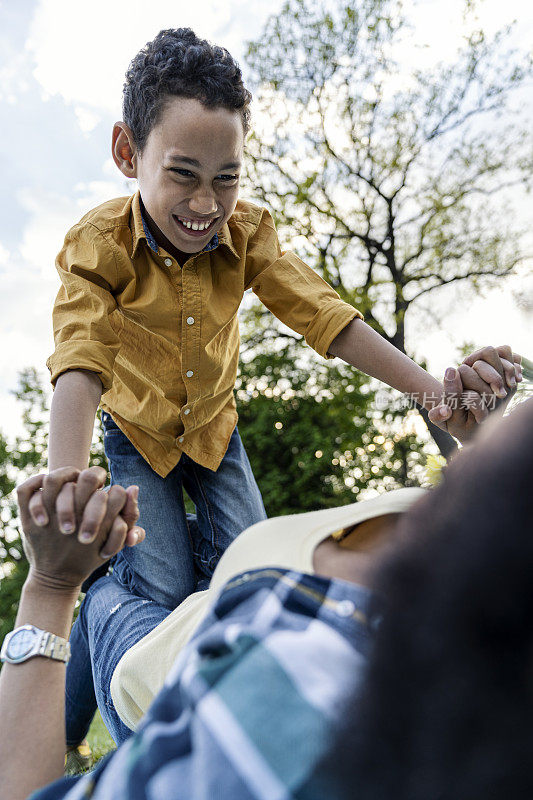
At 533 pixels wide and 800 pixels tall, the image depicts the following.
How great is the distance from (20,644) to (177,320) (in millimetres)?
1527

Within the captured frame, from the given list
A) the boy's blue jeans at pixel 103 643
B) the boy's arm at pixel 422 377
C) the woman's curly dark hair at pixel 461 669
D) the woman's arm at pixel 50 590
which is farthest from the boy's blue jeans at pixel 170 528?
the woman's curly dark hair at pixel 461 669

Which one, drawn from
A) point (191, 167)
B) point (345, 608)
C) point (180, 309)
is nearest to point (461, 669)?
point (345, 608)

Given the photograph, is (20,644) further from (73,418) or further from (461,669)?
(461,669)

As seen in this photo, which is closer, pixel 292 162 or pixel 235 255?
pixel 235 255

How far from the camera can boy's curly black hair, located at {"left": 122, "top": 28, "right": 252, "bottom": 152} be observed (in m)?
2.26

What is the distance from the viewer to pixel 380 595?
0.71m

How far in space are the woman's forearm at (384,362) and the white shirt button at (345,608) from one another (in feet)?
5.11

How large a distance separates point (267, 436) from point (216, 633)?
11.9 meters

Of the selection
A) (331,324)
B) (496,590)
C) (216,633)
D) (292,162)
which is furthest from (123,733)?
(292,162)

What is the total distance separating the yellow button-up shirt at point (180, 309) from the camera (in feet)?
7.80

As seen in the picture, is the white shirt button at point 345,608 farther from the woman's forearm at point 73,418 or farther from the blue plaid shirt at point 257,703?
the woman's forearm at point 73,418

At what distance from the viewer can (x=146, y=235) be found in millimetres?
2438

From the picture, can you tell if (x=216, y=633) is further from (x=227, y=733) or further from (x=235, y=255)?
(x=235, y=255)

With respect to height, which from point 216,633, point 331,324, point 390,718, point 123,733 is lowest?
point 123,733
